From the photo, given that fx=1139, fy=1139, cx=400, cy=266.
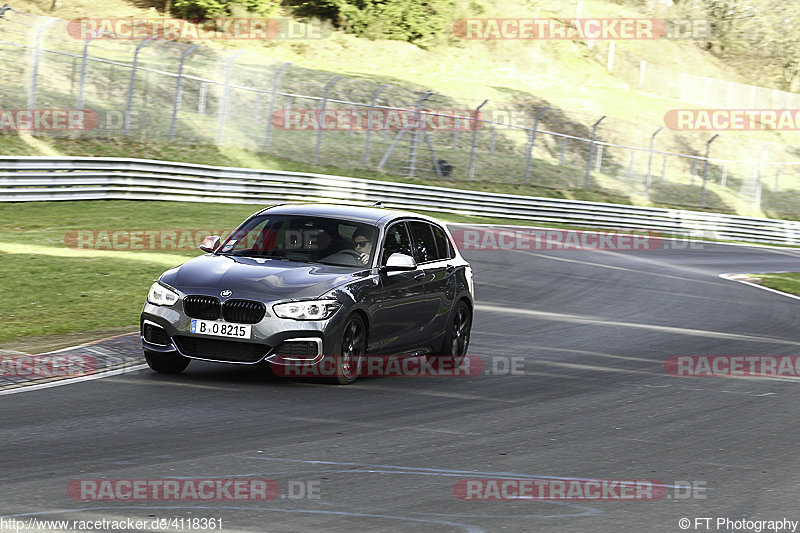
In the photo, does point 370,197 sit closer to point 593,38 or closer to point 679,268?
point 679,268

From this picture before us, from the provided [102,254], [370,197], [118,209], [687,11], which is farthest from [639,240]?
[687,11]

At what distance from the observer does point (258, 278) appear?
32.3 feet

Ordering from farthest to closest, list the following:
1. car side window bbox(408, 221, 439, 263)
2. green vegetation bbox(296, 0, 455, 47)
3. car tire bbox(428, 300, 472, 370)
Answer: green vegetation bbox(296, 0, 455, 47)
car tire bbox(428, 300, 472, 370)
car side window bbox(408, 221, 439, 263)

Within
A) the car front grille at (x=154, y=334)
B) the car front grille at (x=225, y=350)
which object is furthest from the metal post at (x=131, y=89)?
the car front grille at (x=225, y=350)

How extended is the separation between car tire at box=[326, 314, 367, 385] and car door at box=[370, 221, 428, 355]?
18 centimetres

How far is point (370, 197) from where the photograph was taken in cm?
3334

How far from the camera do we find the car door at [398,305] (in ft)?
34.7

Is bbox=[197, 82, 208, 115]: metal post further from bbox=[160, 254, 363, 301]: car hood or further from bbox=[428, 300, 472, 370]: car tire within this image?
bbox=[160, 254, 363, 301]: car hood

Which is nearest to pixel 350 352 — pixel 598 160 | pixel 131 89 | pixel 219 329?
pixel 219 329

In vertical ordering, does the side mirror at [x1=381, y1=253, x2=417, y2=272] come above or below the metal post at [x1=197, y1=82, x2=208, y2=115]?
below

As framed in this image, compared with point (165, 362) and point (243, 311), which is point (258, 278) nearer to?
point (243, 311)

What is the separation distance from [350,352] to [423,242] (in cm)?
202

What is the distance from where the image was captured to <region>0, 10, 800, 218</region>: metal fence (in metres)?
33.3

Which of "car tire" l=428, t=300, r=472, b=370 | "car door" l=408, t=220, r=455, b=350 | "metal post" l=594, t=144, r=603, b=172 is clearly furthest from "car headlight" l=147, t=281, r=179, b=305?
"metal post" l=594, t=144, r=603, b=172
